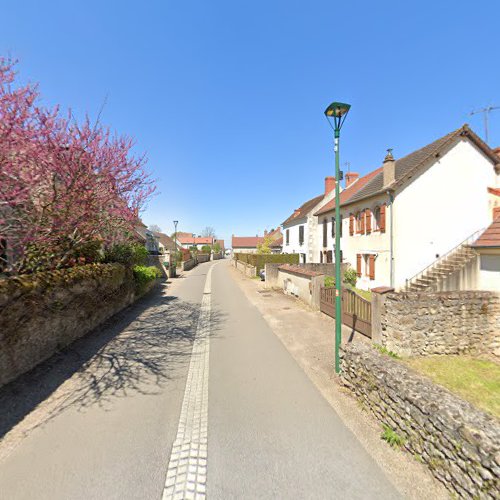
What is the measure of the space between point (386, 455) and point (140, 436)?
141 inches

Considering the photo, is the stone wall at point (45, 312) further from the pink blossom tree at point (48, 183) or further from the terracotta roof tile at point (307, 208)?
the terracotta roof tile at point (307, 208)

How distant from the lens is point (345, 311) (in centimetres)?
967

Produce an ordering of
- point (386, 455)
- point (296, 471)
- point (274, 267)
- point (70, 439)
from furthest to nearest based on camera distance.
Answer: point (274, 267) → point (70, 439) → point (386, 455) → point (296, 471)

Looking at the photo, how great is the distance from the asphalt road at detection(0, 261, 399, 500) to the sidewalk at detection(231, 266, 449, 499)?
21 centimetres

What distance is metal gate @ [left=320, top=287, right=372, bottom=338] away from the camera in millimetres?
8430

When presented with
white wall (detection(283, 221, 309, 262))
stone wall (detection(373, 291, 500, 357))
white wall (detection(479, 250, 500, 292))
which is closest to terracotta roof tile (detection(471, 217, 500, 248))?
white wall (detection(479, 250, 500, 292))

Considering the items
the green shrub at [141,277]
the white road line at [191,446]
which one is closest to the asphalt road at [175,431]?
the white road line at [191,446]

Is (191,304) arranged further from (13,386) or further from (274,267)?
(13,386)

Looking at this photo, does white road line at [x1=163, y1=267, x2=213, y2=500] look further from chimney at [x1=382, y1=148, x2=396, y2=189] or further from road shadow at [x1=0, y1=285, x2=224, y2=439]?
chimney at [x1=382, y1=148, x2=396, y2=189]

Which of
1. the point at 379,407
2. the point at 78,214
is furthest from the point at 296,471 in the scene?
the point at 78,214

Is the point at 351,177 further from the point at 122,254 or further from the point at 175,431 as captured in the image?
the point at 175,431

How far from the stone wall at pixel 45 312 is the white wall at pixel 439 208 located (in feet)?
50.8

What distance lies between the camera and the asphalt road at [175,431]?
304cm

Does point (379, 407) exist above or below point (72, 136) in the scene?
below
